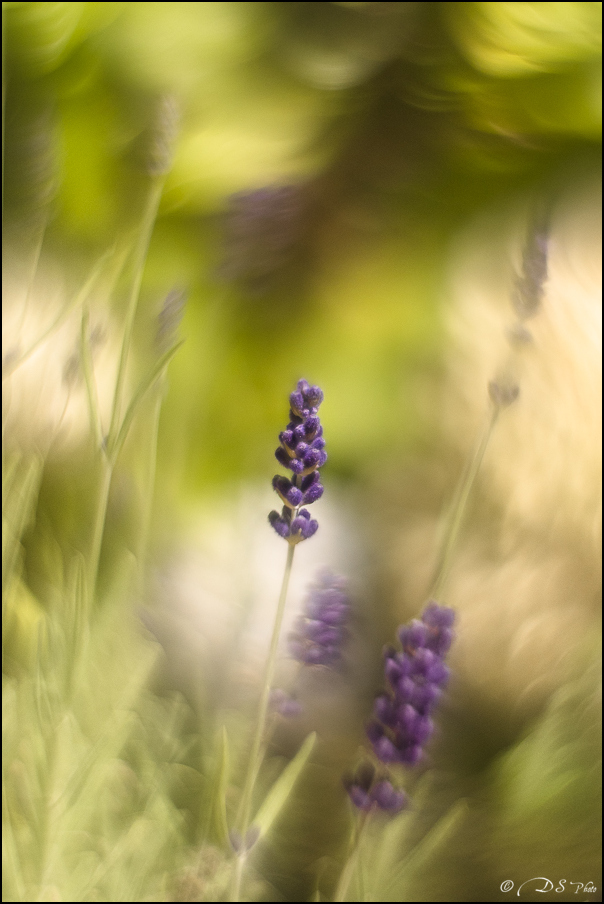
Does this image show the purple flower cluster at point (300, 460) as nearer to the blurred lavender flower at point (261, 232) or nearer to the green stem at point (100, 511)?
the green stem at point (100, 511)

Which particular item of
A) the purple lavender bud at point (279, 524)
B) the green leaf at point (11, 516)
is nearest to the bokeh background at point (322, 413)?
the green leaf at point (11, 516)

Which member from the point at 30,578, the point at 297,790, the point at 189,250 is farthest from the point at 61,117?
the point at 297,790

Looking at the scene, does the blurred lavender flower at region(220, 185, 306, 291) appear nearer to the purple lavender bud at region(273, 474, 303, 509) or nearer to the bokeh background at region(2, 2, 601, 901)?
the bokeh background at region(2, 2, 601, 901)

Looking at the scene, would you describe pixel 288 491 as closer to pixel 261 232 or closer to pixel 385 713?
pixel 385 713

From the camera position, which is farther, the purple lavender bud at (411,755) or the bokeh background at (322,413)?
the bokeh background at (322,413)

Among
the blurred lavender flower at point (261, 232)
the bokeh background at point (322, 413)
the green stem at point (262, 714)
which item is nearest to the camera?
the green stem at point (262, 714)

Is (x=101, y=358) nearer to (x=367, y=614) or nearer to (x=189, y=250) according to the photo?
(x=189, y=250)
